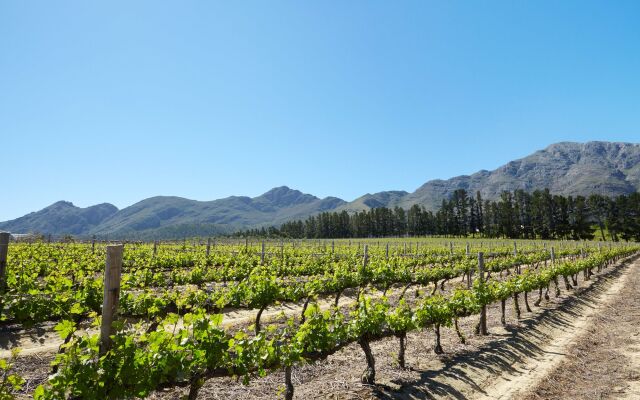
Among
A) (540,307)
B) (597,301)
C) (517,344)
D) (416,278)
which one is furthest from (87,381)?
(597,301)

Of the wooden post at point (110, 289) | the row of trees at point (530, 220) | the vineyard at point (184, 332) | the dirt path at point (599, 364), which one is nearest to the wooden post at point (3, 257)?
the vineyard at point (184, 332)

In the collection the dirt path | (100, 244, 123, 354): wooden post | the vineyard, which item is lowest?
the dirt path

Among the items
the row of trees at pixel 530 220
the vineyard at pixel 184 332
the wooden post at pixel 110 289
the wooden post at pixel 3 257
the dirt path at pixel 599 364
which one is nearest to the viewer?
the vineyard at pixel 184 332

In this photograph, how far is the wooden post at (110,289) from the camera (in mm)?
4359

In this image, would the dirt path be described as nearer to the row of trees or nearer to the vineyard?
the vineyard

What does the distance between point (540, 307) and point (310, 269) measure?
1107cm

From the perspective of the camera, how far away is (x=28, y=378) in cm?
673

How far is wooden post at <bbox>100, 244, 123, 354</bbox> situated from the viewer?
4.36 m

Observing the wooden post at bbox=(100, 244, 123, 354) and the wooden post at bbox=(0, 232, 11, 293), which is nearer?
the wooden post at bbox=(100, 244, 123, 354)

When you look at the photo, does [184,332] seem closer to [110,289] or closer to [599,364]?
[110,289]

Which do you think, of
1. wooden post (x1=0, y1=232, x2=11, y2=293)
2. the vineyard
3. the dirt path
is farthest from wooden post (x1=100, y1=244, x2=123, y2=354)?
the dirt path

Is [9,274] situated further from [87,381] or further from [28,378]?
[87,381]

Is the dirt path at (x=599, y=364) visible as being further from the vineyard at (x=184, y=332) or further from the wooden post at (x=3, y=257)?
the wooden post at (x=3, y=257)

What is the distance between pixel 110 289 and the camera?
4.55 m
